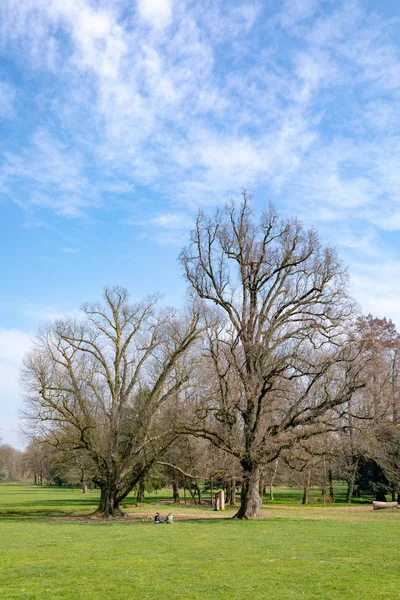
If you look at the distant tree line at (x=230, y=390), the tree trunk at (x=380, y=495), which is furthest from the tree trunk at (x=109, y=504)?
the tree trunk at (x=380, y=495)

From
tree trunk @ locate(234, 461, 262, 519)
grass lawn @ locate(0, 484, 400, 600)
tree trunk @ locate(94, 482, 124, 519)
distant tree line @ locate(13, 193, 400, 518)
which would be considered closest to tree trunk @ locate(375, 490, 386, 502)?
distant tree line @ locate(13, 193, 400, 518)

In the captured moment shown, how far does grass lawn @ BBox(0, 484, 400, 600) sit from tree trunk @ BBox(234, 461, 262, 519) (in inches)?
247

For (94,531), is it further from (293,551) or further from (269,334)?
(269,334)

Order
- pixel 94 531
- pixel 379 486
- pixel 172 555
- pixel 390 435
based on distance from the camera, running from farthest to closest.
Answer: pixel 379 486 < pixel 390 435 < pixel 94 531 < pixel 172 555

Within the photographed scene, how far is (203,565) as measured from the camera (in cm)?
1290

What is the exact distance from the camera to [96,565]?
1298 cm

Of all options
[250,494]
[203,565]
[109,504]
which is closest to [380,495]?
[250,494]

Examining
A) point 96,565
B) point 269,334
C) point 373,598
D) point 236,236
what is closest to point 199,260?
point 236,236

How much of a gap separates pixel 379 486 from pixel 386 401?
44.5ft

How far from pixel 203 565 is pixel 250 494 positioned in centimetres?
1583

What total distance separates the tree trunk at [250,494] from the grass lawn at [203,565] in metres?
6.28

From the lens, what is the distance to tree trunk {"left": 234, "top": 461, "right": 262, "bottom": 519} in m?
Result: 27.8

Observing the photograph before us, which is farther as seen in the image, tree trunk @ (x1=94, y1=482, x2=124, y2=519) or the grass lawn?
tree trunk @ (x1=94, y1=482, x2=124, y2=519)

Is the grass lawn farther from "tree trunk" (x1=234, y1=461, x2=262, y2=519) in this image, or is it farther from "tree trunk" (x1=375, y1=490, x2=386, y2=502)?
"tree trunk" (x1=375, y1=490, x2=386, y2=502)
